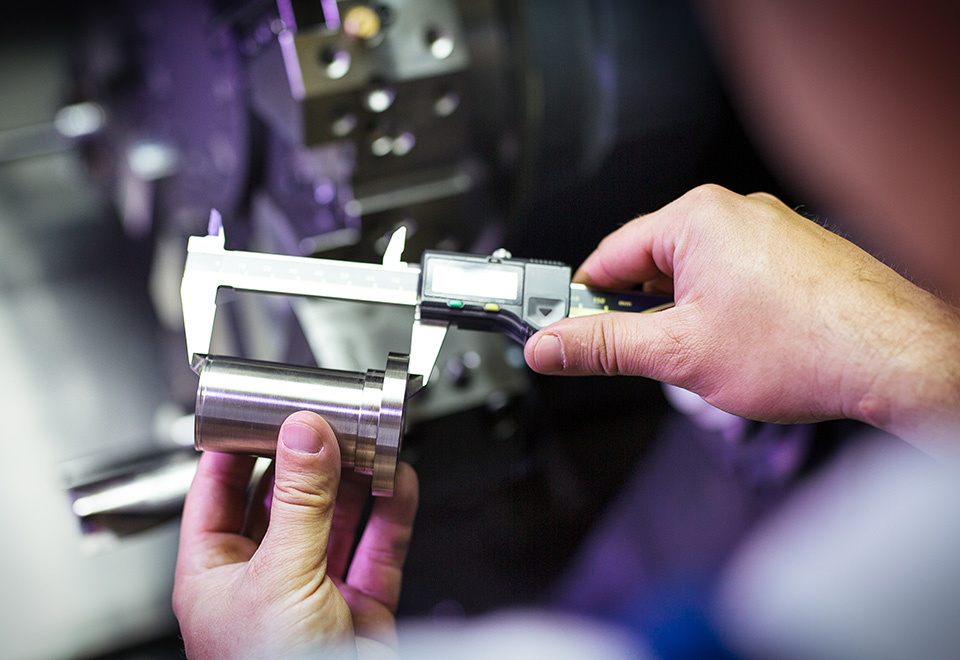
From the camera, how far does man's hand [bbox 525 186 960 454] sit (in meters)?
0.67

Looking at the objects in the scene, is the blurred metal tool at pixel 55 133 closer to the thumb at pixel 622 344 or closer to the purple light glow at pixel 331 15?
the purple light glow at pixel 331 15

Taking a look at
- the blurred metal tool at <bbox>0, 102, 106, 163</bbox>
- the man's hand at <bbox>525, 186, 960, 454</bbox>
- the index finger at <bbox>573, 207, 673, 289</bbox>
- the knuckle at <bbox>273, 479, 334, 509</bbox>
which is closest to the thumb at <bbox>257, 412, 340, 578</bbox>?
the knuckle at <bbox>273, 479, 334, 509</bbox>

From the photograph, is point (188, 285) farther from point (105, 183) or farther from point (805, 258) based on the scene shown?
point (105, 183)

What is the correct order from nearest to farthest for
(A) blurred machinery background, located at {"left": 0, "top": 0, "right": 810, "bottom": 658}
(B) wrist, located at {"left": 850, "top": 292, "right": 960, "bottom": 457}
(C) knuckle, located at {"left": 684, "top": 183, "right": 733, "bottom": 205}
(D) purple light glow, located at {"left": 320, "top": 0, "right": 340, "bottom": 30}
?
(B) wrist, located at {"left": 850, "top": 292, "right": 960, "bottom": 457} → (C) knuckle, located at {"left": 684, "top": 183, "right": 733, "bottom": 205} → (D) purple light glow, located at {"left": 320, "top": 0, "right": 340, "bottom": 30} → (A) blurred machinery background, located at {"left": 0, "top": 0, "right": 810, "bottom": 658}

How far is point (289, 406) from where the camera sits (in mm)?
717

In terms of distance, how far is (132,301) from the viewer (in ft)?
4.30

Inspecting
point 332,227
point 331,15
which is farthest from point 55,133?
point 331,15

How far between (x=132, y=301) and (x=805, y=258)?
1.26 m

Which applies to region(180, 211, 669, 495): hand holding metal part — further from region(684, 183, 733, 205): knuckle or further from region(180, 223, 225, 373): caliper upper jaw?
region(684, 183, 733, 205): knuckle

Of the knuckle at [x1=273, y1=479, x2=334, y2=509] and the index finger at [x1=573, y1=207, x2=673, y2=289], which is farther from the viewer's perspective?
the index finger at [x1=573, y1=207, x2=673, y2=289]

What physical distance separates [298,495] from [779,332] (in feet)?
1.87

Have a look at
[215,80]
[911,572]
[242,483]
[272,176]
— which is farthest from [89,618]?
[911,572]

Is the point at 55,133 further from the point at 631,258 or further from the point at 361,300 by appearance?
the point at 631,258

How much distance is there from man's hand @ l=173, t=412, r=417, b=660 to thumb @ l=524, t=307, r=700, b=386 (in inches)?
11.1
